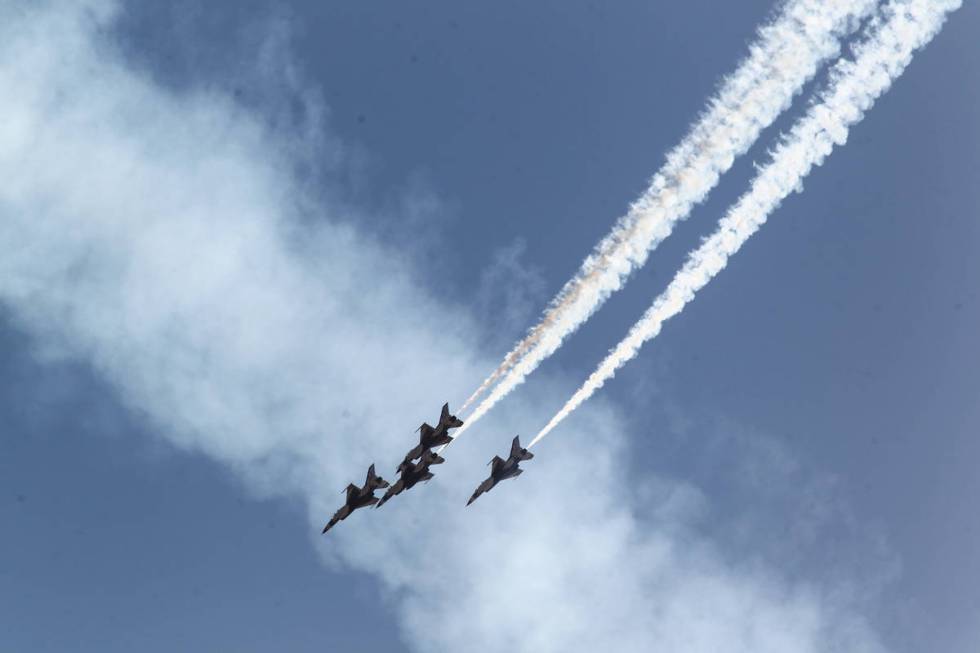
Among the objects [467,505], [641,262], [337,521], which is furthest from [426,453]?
[641,262]

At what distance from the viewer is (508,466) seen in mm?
58938

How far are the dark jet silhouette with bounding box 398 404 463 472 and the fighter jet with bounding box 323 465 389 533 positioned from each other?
3896 millimetres

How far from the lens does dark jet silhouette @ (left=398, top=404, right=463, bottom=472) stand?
2329 inches

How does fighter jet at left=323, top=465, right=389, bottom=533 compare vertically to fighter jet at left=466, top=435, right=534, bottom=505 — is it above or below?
above

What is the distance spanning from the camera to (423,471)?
199ft

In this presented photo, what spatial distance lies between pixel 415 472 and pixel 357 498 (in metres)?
4.97

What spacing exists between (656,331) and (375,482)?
84.4 ft

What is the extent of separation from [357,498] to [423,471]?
5.50 m

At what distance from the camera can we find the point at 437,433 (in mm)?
59688

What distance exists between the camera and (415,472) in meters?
60.9

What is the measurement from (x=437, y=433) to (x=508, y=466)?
4.78 meters

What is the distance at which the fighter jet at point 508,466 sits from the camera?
58.7m

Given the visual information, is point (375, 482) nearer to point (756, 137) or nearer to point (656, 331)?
point (656, 331)

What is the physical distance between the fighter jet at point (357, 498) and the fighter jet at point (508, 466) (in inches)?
287
